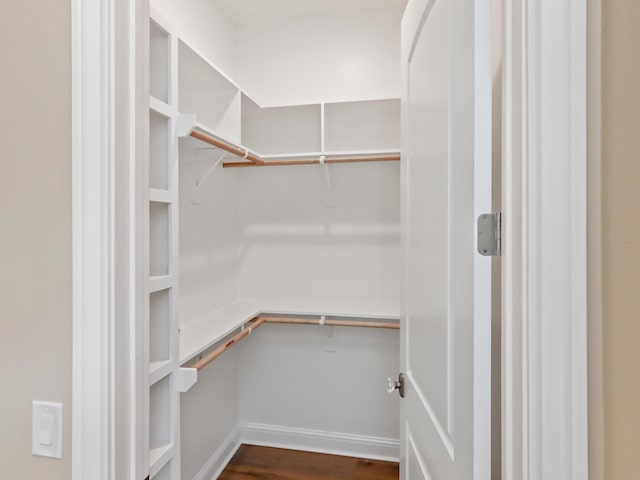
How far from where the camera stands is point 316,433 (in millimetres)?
2414

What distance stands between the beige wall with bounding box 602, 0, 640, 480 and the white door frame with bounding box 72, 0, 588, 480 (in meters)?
0.03

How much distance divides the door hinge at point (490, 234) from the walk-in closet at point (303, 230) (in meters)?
A: 1.44

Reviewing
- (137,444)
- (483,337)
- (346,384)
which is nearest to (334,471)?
Answer: (346,384)

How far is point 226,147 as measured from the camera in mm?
1692

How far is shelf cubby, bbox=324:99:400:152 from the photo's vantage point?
231 centimetres

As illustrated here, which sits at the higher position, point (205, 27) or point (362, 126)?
point (205, 27)

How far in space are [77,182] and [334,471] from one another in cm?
212

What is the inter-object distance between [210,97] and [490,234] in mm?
1747

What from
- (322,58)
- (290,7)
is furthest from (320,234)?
(290,7)

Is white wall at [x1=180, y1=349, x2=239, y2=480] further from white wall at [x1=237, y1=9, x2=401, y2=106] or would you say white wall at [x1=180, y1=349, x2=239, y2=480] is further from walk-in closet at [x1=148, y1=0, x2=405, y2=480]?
white wall at [x1=237, y1=9, x2=401, y2=106]
